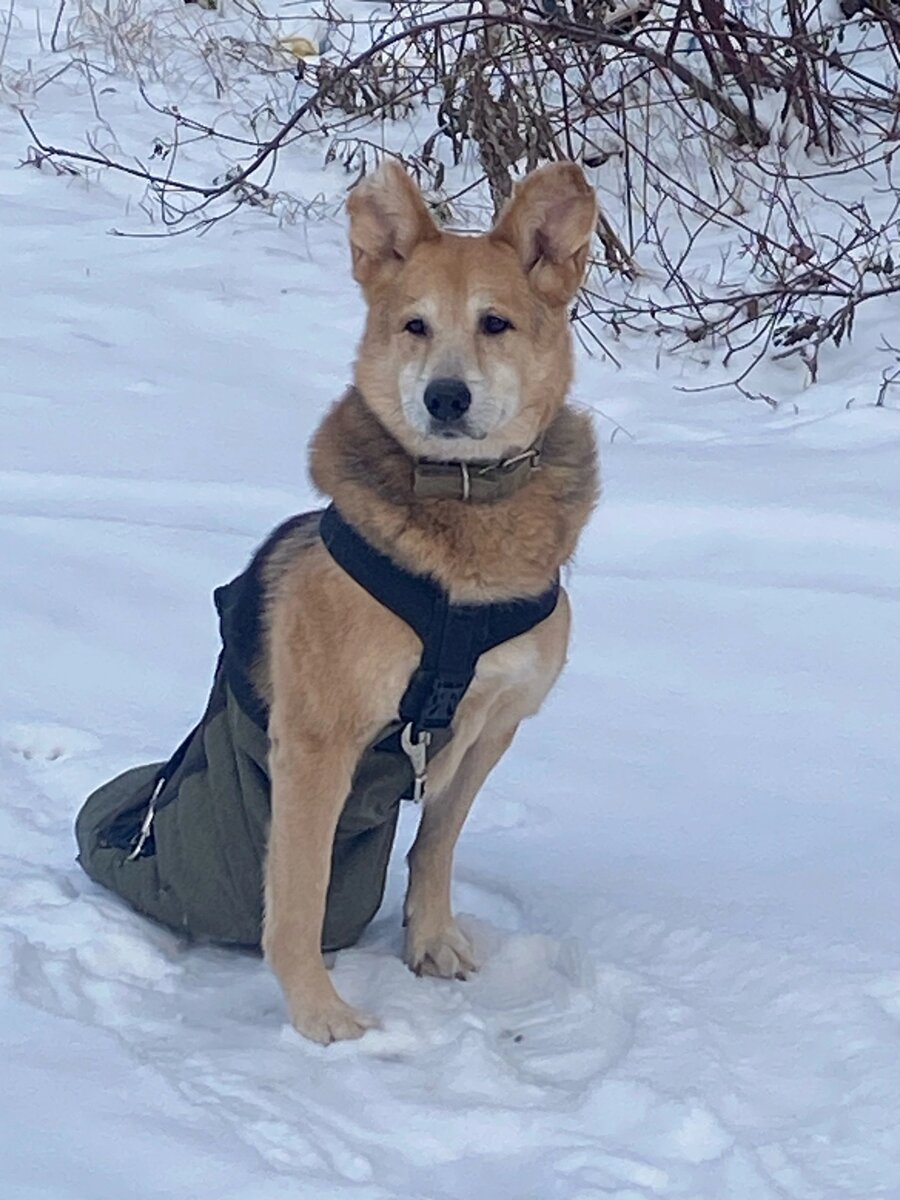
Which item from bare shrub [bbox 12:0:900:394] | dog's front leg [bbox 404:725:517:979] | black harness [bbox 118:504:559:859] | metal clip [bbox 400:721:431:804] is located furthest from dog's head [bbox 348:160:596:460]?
bare shrub [bbox 12:0:900:394]

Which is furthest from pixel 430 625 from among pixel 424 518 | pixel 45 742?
pixel 45 742

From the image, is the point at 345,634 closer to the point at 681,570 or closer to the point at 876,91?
the point at 681,570

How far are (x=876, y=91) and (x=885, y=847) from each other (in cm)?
566

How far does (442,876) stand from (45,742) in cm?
110

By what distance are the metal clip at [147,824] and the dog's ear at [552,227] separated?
1174 millimetres

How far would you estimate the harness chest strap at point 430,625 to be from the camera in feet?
8.61

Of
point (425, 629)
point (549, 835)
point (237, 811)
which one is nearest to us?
point (425, 629)

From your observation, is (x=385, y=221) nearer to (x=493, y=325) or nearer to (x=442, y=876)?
(x=493, y=325)

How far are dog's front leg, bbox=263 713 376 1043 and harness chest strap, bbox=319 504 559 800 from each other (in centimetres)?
16

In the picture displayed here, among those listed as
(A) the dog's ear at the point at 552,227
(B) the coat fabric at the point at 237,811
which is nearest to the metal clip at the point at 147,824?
(B) the coat fabric at the point at 237,811

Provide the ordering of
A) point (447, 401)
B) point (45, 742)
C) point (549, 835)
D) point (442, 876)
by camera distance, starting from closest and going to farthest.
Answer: point (447, 401) → point (442, 876) → point (549, 835) → point (45, 742)

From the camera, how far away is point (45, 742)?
3.70 m

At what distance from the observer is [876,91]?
26.2 ft

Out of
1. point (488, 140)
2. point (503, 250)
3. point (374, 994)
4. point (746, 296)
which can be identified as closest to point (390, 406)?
point (503, 250)
